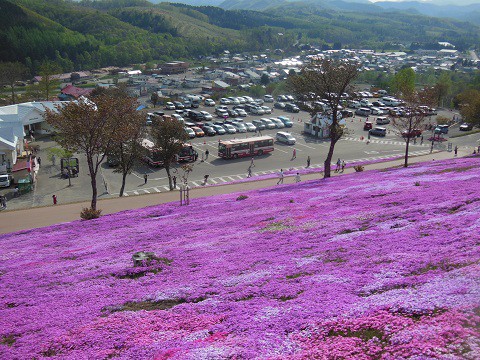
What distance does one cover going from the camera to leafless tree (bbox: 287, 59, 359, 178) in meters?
33.2

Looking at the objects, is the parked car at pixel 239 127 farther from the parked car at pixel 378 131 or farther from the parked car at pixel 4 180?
the parked car at pixel 4 180

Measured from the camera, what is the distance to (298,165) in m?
50.1

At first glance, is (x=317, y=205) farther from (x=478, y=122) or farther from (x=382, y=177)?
(x=478, y=122)

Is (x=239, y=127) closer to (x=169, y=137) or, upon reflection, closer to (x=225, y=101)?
(x=225, y=101)

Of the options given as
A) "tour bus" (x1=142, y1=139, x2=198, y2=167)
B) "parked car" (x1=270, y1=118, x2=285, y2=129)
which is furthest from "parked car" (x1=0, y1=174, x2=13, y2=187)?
"parked car" (x1=270, y1=118, x2=285, y2=129)

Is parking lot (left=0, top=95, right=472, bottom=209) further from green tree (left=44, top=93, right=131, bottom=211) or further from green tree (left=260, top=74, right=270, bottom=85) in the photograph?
green tree (left=260, top=74, right=270, bottom=85)

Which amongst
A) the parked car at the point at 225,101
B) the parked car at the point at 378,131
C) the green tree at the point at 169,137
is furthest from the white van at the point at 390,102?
the green tree at the point at 169,137

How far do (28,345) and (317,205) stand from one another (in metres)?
15.3

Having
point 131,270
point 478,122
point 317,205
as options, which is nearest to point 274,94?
point 478,122

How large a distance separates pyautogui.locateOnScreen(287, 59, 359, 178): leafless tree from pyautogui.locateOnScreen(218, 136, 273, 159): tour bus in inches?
732

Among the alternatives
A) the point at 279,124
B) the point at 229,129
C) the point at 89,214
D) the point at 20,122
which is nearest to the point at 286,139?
the point at 229,129

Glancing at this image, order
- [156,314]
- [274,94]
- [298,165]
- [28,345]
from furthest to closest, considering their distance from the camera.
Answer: [274,94] < [298,165] < [156,314] < [28,345]

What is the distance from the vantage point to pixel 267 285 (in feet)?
41.7

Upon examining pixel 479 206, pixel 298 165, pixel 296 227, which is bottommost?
pixel 298 165
